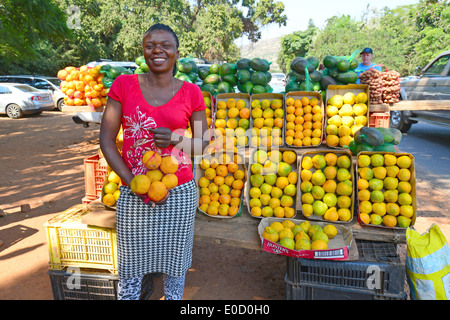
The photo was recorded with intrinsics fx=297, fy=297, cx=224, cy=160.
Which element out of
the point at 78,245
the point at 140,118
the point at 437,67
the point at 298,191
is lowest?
the point at 78,245

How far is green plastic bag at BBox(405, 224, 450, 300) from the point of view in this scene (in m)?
2.09

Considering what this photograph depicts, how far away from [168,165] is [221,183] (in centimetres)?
140

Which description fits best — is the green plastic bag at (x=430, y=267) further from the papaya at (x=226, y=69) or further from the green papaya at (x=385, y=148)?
the papaya at (x=226, y=69)

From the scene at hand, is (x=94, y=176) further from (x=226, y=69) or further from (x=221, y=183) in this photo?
(x=226, y=69)

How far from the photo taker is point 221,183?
120 inches

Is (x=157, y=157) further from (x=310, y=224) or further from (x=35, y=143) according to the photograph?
(x=35, y=143)

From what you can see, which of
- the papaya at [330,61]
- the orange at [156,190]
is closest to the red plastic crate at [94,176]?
the orange at [156,190]

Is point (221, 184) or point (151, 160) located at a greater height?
point (151, 160)

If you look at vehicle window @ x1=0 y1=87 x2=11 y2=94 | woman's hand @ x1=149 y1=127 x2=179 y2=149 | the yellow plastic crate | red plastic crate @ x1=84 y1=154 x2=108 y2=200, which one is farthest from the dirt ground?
vehicle window @ x1=0 y1=87 x2=11 y2=94

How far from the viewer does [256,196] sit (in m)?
2.95

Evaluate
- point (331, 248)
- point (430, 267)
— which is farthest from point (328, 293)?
point (430, 267)

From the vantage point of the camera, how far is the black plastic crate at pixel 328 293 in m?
2.13

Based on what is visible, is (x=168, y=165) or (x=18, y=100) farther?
(x=18, y=100)

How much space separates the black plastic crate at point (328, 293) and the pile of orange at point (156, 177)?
1.29m
